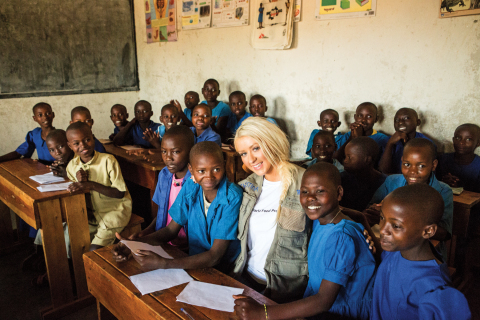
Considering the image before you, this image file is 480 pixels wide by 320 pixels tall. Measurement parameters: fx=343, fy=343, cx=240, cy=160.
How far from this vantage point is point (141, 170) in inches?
127

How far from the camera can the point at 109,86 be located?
5.55 meters

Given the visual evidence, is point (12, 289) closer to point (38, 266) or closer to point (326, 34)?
point (38, 266)

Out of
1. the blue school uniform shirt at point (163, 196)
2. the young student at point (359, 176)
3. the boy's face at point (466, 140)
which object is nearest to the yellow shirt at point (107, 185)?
the blue school uniform shirt at point (163, 196)

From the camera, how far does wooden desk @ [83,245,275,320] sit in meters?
1.20

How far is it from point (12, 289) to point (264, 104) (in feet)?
10.6

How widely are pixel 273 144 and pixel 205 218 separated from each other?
500 millimetres

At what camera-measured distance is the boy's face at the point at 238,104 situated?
183 inches

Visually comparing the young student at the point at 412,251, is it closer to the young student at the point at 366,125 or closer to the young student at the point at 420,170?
the young student at the point at 420,170

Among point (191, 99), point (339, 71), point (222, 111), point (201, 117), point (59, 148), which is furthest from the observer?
point (191, 99)

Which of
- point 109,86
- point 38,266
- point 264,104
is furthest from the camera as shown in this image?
point 109,86

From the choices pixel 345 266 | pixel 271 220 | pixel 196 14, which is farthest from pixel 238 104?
pixel 345 266

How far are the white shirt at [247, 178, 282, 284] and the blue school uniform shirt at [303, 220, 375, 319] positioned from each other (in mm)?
276

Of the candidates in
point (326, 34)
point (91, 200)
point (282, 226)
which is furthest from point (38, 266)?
point (326, 34)

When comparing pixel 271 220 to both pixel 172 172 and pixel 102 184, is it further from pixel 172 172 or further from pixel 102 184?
pixel 102 184
